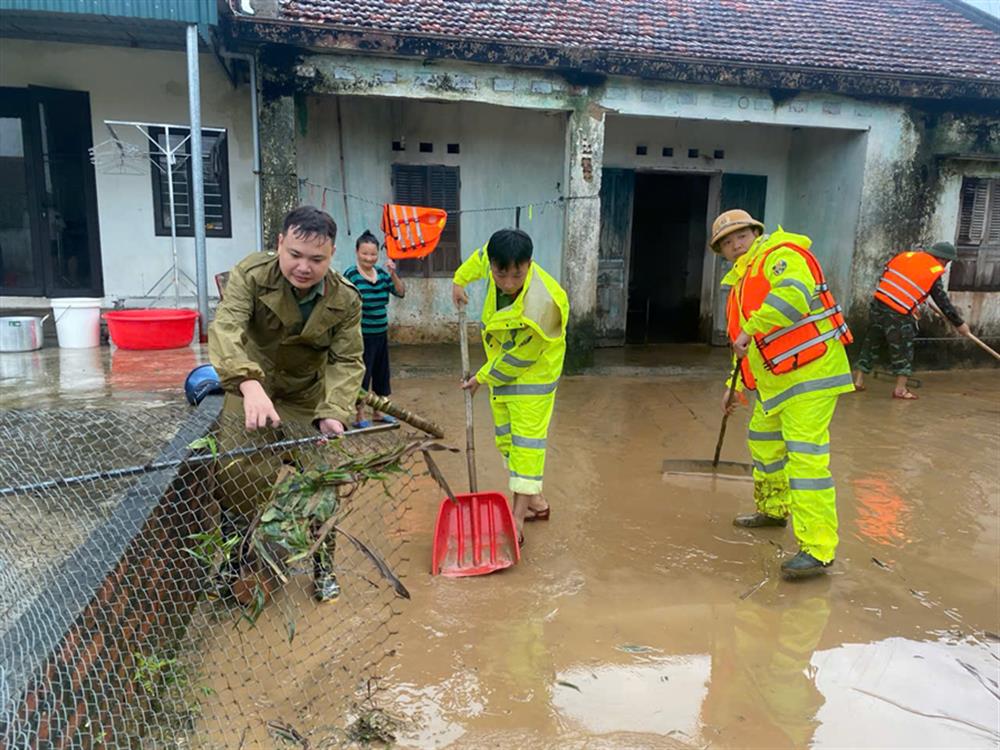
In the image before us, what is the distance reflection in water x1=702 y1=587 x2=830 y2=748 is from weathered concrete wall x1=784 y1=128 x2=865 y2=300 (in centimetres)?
631

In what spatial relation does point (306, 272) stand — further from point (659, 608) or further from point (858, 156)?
point (858, 156)

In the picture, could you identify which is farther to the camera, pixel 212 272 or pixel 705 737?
pixel 212 272

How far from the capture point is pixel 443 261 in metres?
8.62

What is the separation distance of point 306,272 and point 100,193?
595cm

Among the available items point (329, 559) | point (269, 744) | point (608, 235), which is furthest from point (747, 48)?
point (269, 744)

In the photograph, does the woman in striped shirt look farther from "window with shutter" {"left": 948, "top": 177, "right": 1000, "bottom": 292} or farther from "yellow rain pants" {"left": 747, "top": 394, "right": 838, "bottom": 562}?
"window with shutter" {"left": 948, "top": 177, "right": 1000, "bottom": 292}

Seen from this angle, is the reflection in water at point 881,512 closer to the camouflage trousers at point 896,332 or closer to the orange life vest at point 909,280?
the camouflage trousers at point 896,332

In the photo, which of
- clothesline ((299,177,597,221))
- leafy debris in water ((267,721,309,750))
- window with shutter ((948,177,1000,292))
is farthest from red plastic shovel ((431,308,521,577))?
window with shutter ((948,177,1000,292))

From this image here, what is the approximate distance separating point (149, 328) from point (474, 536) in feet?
14.1

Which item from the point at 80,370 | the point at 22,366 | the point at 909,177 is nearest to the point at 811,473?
the point at 80,370

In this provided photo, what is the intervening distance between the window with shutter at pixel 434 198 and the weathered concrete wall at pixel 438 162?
0.07m

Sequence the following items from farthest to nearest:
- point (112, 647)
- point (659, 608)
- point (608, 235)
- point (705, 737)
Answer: point (608, 235) → point (659, 608) → point (705, 737) → point (112, 647)

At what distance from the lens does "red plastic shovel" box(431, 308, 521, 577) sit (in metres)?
3.23

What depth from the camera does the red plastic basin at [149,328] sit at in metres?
6.14
